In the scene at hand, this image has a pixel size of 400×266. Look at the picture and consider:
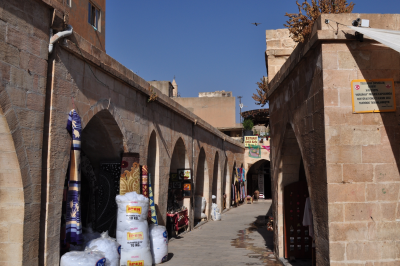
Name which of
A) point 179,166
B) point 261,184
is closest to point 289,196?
point 179,166

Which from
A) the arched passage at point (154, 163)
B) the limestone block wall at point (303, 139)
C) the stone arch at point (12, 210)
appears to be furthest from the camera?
the arched passage at point (154, 163)

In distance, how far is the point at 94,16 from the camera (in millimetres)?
12758

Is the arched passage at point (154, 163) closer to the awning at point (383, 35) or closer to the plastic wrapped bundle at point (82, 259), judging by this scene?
the plastic wrapped bundle at point (82, 259)

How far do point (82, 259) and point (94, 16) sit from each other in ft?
32.1

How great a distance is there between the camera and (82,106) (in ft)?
18.5

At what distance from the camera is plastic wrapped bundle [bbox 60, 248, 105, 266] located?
15.7 ft

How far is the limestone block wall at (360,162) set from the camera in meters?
4.30

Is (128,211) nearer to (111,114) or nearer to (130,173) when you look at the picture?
Answer: (130,173)

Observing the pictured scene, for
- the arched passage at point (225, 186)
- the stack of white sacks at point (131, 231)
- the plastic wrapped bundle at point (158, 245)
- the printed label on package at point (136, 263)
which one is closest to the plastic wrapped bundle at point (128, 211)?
the stack of white sacks at point (131, 231)

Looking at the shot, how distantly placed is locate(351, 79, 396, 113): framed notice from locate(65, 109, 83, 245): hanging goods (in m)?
3.54

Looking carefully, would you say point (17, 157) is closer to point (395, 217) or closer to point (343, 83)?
point (343, 83)

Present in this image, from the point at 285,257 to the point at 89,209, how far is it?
3.69 metres

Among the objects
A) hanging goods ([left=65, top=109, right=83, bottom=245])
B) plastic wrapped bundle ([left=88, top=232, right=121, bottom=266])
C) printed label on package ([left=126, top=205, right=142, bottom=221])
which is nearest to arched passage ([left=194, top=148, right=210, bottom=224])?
printed label on package ([left=126, top=205, right=142, bottom=221])

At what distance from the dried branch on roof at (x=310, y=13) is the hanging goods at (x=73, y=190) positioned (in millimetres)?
3172
